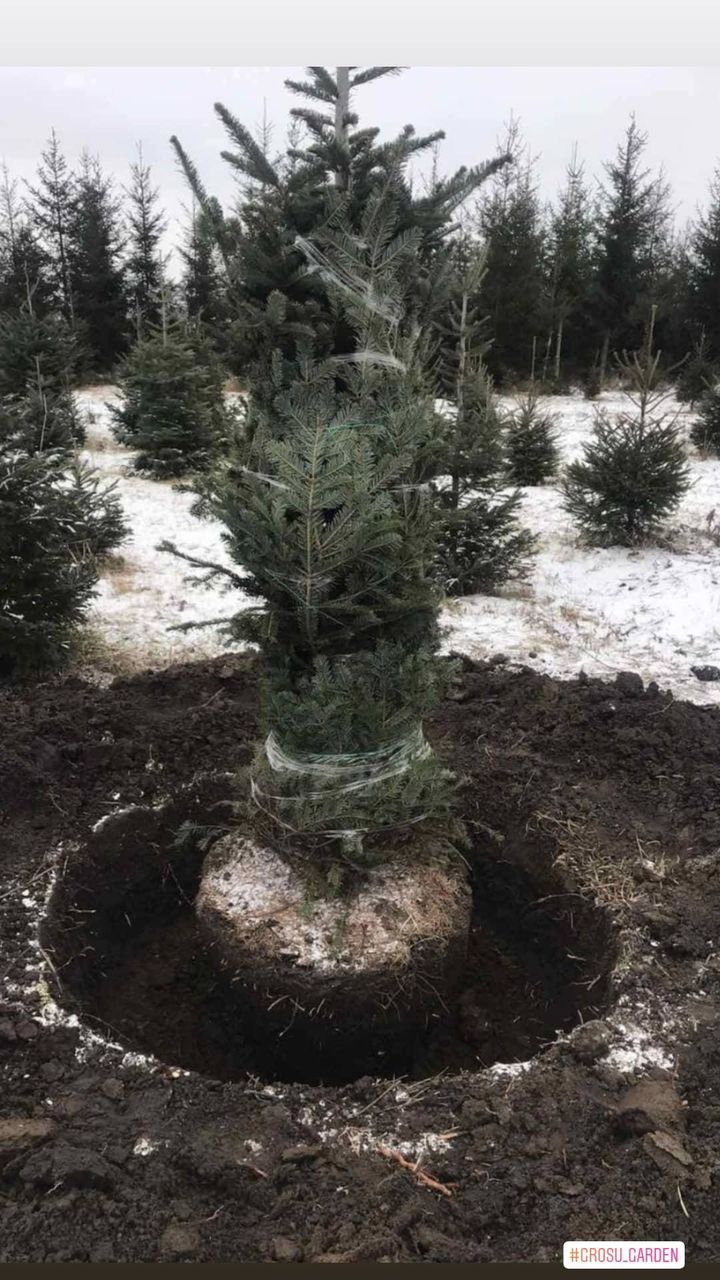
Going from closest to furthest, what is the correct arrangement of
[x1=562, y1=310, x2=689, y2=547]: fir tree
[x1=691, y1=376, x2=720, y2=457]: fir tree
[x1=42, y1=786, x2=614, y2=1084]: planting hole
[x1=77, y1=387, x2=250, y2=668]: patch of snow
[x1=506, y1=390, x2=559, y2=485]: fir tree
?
[x1=42, y1=786, x2=614, y2=1084]: planting hole
[x1=77, y1=387, x2=250, y2=668]: patch of snow
[x1=562, y1=310, x2=689, y2=547]: fir tree
[x1=506, y1=390, x2=559, y2=485]: fir tree
[x1=691, y1=376, x2=720, y2=457]: fir tree

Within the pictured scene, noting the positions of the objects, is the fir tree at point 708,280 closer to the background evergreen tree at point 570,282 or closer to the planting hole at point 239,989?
the background evergreen tree at point 570,282

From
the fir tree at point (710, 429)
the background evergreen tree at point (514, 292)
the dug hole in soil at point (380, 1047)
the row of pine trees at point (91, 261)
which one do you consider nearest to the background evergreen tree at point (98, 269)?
the row of pine trees at point (91, 261)

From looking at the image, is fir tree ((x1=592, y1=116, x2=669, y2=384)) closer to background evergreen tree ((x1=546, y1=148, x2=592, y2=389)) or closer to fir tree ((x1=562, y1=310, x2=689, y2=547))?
background evergreen tree ((x1=546, y1=148, x2=592, y2=389))

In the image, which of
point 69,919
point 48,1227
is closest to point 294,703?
point 69,919

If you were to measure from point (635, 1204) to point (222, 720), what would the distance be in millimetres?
3180

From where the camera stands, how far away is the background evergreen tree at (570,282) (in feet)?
70.7

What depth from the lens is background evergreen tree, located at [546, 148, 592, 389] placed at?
21547mm

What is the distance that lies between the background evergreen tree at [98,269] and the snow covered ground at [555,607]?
14.2m

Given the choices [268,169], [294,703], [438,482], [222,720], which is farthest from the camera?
[438,482]

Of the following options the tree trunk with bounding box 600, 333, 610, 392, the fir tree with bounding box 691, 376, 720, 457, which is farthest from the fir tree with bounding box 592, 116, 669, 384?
the fir tree with bounding box 691, 376, 720, 457

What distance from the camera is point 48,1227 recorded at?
87.0 inches

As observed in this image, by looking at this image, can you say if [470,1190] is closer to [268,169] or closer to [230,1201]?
[230,1201]

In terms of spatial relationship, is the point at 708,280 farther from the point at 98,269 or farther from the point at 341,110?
the point at 341,110

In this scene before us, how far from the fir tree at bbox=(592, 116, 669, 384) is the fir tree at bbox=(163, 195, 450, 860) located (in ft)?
60.5
